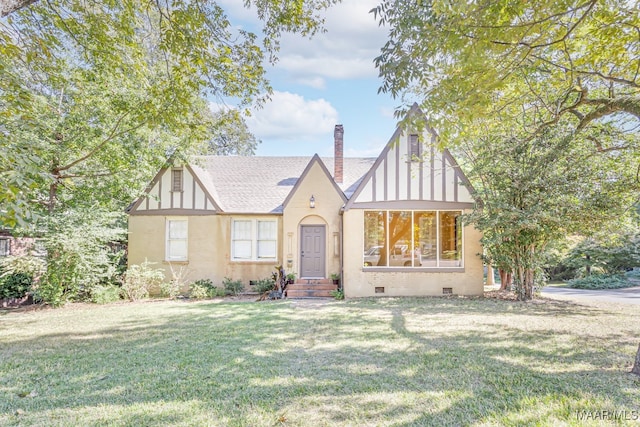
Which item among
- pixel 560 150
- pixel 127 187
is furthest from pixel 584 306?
pixel 127 187

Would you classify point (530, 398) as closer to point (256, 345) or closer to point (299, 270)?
point (256, 345)

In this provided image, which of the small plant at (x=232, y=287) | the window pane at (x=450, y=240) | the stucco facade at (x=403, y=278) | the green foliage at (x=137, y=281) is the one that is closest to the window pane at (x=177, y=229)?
the green foliage at (x=137, y=281)

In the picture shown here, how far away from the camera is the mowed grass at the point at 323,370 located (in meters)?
3.66

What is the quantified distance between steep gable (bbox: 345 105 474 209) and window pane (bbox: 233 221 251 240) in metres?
4.80

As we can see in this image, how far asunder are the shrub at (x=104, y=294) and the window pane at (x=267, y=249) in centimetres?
551

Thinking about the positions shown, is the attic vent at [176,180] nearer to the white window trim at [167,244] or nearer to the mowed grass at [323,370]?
the white window trim at [167,244]

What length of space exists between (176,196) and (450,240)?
11.4 m

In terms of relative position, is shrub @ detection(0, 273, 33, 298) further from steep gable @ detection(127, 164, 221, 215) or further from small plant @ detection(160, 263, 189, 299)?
small plant @ detection(160, 263, 189, 299)

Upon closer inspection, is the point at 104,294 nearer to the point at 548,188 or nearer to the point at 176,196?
the point at 176,196

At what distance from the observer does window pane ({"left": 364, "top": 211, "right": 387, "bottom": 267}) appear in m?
12.5

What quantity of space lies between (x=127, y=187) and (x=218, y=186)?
3821 millimetres

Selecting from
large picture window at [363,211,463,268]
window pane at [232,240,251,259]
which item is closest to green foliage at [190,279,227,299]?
window pane at [232,240,251,259]

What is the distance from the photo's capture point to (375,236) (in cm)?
1259

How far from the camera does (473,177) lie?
12.8 metres
